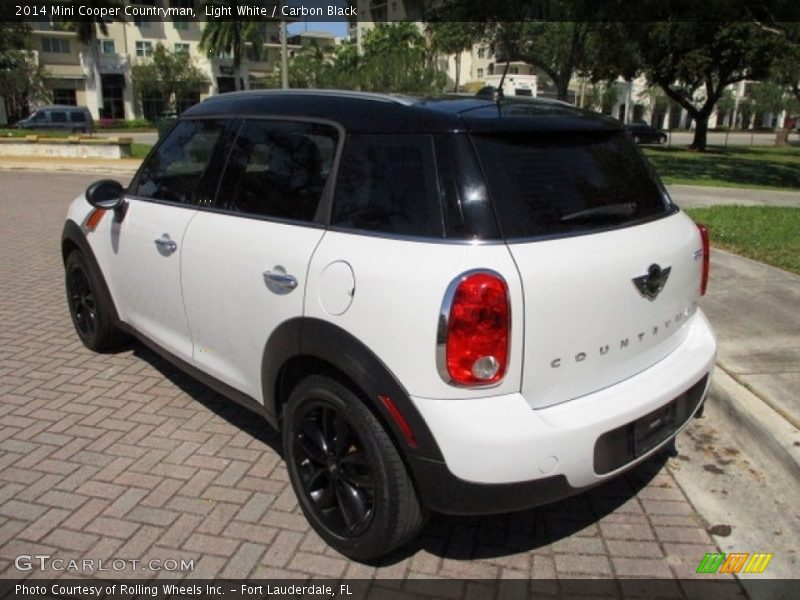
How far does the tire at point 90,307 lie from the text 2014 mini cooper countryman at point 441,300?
55.3 inches

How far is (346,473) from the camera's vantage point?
8.89 feet

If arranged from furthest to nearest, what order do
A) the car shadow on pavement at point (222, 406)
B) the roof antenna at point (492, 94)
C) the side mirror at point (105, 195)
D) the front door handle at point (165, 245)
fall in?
the side mirror at point (105, 195)
the car shadow on pavement at point (222, 406)
the front door handle at point (165, 245)
the roof antenna at point (492, 94)

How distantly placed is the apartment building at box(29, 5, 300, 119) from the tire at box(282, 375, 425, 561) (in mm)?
65489

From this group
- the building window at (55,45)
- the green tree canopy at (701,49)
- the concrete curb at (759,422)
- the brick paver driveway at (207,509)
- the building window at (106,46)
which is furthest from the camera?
the building window at (106,46)

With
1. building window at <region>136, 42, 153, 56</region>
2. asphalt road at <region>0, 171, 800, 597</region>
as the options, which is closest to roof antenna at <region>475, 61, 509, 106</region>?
asphalt road at <region>0, 171, 800, 597</region>

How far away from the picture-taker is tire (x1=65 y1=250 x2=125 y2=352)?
4477mm

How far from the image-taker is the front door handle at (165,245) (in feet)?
11.5

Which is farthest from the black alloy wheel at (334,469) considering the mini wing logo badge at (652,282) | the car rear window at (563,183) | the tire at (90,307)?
the tire at (90,307)

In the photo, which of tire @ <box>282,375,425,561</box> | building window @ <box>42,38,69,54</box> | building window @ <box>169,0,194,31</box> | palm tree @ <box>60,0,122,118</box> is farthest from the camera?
building window @ <box>169,0,194,31</box>

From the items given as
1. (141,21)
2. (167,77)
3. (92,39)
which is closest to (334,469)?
(167,77)

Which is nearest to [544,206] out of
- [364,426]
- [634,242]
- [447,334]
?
[634,242]

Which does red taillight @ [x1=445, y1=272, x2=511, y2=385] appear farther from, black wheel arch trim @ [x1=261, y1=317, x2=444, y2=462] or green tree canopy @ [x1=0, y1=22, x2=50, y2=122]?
green tree canopy @ [x1=0, y1=22, x2=50, y2=122]

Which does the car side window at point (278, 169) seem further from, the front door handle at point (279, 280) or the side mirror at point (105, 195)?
the side mirror at point (105, 195)

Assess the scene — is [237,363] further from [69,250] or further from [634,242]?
[69,250]
